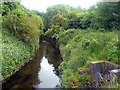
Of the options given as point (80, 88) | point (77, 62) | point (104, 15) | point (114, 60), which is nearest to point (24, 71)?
point (77, 62)

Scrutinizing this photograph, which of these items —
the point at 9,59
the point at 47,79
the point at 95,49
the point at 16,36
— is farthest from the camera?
the point at 16,36

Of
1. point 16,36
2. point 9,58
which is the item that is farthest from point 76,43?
point 16,36

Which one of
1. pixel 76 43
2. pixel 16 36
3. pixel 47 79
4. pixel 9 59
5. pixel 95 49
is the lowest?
pixel 47 79

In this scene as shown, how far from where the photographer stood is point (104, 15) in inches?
453

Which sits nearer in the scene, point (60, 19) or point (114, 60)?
point (114, 60)

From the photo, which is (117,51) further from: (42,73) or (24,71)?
(24,71)

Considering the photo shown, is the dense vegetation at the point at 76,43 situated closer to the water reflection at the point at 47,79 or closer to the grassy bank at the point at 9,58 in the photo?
the grassy bank at the point at 9,58

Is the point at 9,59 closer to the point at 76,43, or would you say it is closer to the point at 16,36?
the point at 16,36

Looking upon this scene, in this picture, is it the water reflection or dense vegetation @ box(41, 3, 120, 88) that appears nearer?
dense vegetation @ box(41, 3, 120, 88)

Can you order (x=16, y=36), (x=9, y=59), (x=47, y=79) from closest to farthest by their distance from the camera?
(x=47, y=79) → (x=9, y=59) → (x=16, y=36)

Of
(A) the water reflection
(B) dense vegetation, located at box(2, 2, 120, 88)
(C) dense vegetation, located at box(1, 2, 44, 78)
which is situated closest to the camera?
(B) dense vegetation, located at box(2, 2, 120, 88)

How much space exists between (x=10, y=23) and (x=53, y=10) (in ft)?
91.8

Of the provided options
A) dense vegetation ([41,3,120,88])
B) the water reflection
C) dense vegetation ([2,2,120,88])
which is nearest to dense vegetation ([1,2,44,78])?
dense vegetation ([2,2,120,88])

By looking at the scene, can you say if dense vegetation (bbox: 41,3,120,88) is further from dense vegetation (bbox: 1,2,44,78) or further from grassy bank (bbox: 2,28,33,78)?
dense vegetation (bbox: 1,2,44,78)
